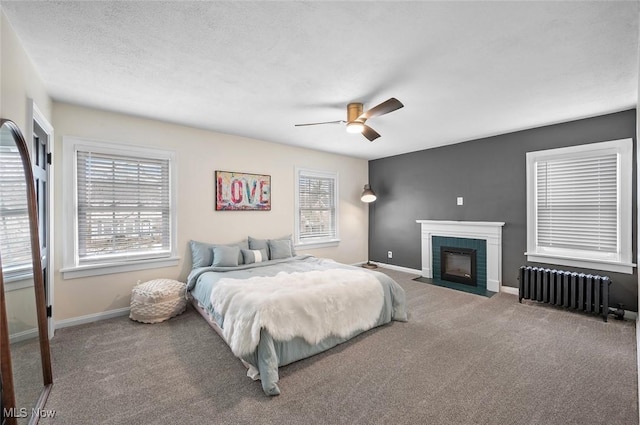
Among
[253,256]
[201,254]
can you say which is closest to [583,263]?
[253,256]

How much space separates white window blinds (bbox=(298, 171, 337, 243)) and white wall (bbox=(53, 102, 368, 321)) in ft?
0.67

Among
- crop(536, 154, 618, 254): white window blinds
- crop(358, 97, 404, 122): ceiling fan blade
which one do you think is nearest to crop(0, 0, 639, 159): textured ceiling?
crop(358, 97, 404, 122): ceiling fan blade

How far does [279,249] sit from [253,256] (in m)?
0.51

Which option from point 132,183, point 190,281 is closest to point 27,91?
point 132,183

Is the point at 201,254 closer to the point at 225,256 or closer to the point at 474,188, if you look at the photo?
the point at 225,256

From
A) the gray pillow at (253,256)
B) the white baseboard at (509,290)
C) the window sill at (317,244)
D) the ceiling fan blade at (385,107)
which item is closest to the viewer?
the ceiling fan blade at (385,107)

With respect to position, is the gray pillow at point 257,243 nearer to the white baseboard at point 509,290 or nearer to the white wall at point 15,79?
the white wall at point 15,79

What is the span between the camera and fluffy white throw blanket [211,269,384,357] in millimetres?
2260

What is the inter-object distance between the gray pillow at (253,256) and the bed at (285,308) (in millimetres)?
324

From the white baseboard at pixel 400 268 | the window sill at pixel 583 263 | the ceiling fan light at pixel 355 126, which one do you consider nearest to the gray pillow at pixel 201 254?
the ceiling fan light at pixel 355 126

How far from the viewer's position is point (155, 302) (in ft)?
10.7

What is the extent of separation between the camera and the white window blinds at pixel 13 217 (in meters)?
1.67

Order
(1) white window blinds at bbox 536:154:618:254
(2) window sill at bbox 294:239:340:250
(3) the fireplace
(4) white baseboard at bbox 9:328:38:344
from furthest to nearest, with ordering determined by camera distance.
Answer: (2) window sill at bbox 294:239:340:250, (3) the fireplace, (1) white window blinds at bbox 536:154:618:254, (4) white baseboard at bbox 9:328:38:344

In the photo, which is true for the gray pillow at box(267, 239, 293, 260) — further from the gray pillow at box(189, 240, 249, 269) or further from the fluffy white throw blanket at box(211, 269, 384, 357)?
the fluffy white throw blanket at box(211, 269, 384, 357)
